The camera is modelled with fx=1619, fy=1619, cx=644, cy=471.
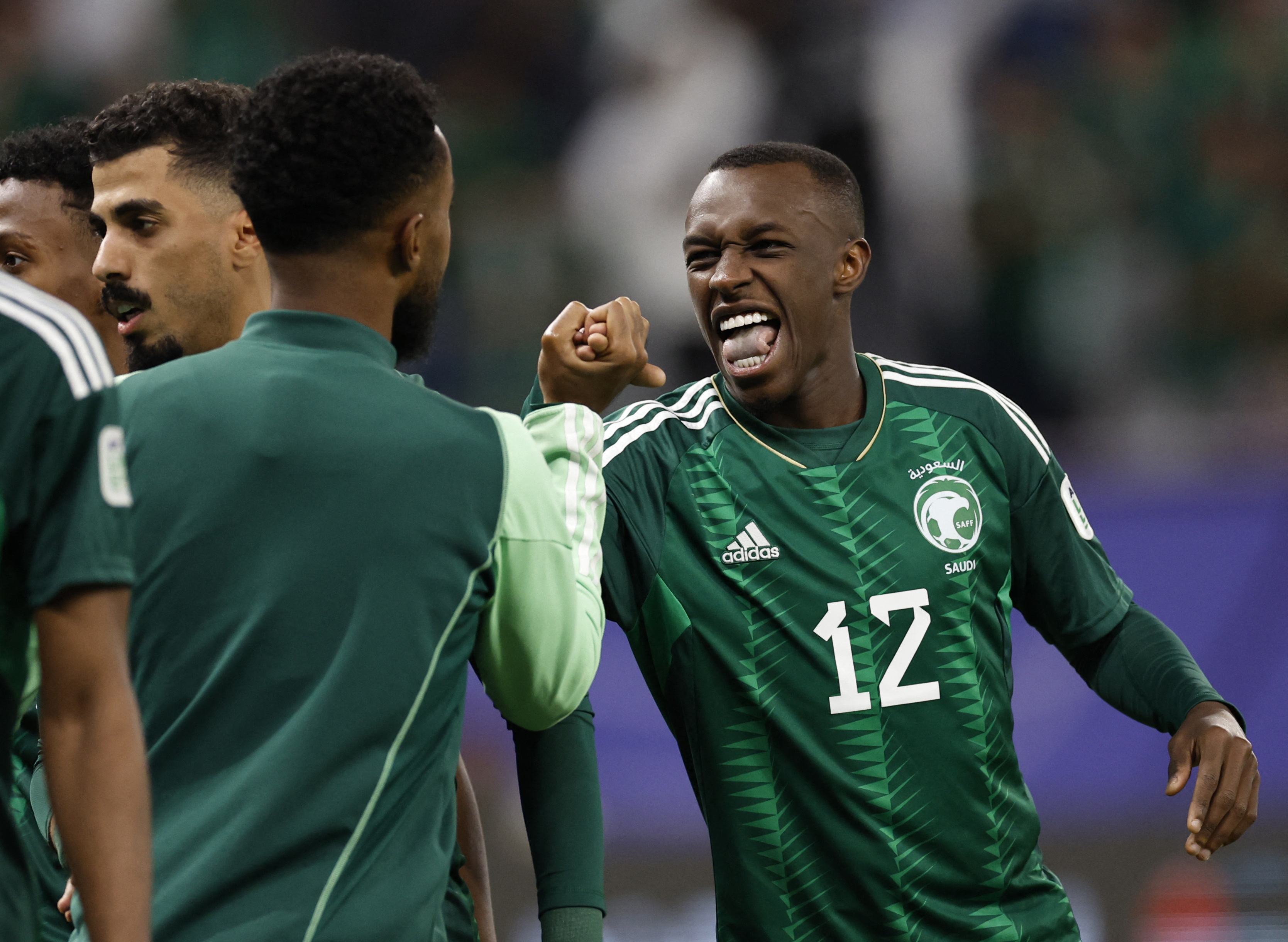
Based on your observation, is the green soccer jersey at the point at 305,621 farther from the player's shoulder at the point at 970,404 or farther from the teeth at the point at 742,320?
the player's shoulder at the point at 970,404

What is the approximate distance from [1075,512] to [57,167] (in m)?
2.39

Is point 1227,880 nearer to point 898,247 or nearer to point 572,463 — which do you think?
point 898,247

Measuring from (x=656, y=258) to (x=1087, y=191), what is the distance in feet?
7.19

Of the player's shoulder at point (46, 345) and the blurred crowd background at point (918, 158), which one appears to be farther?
the blurred crowd background at point (918, 158)

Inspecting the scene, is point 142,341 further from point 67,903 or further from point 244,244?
point 67,903

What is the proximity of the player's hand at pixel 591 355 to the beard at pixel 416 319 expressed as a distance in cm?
33

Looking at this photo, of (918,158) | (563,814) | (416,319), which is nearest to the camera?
(416,319)

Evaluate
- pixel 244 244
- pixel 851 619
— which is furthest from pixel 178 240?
pixel 851 619

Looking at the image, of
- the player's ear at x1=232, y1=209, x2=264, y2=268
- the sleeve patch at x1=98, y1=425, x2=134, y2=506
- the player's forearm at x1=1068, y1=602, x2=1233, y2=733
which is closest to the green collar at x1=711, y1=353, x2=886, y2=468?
the player's forearm at x1=1068, y1=602, x2=1233, y2=733

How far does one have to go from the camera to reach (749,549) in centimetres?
350

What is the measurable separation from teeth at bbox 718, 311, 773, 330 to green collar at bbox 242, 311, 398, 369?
159cm

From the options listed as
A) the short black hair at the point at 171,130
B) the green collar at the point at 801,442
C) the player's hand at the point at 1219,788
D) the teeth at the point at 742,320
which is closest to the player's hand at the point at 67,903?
the short black hair at the point at 171,130

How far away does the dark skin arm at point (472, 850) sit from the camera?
3139 mm

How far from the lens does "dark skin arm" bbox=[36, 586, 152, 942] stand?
1.84 metres
